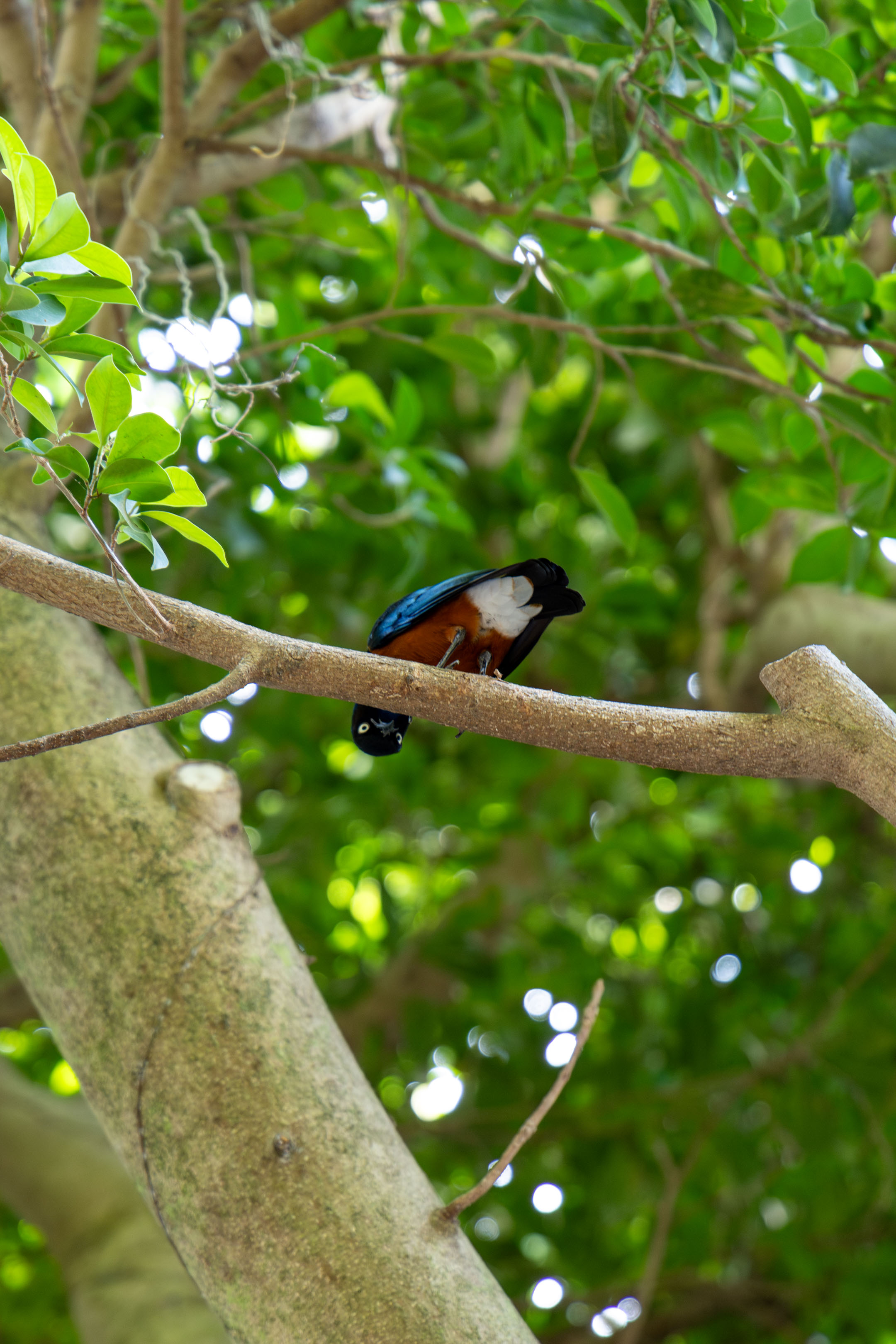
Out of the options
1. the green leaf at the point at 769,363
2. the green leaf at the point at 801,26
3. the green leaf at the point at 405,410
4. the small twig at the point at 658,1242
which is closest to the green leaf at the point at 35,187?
the green leaf at the point at 801,26

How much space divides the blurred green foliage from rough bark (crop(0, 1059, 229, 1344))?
3.03ft

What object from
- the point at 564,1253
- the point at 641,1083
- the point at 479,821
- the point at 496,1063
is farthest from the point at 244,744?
the point at 564,1253

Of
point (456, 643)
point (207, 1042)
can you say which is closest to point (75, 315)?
point (207, 1042)

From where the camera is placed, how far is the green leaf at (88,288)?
123 cm

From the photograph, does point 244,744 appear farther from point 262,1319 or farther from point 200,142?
point 262,1319

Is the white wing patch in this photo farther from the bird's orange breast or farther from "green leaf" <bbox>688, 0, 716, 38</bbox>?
"green leaf" <bbox>688, 0, 716, 38</bbox>

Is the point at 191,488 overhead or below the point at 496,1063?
overhead

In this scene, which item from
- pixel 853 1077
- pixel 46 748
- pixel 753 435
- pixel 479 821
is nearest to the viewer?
pixel 46 748

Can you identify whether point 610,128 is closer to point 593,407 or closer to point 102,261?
point 593,407

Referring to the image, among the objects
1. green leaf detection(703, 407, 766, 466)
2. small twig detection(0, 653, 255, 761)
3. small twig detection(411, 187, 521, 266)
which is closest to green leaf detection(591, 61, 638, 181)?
small twig detection(411, 187, 521, 266)

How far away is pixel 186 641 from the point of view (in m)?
1.36

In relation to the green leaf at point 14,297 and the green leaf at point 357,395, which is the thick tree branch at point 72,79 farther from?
the green leaf at point 14,297

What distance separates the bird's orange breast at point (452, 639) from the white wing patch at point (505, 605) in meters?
0.02

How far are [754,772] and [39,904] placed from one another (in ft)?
3.85
